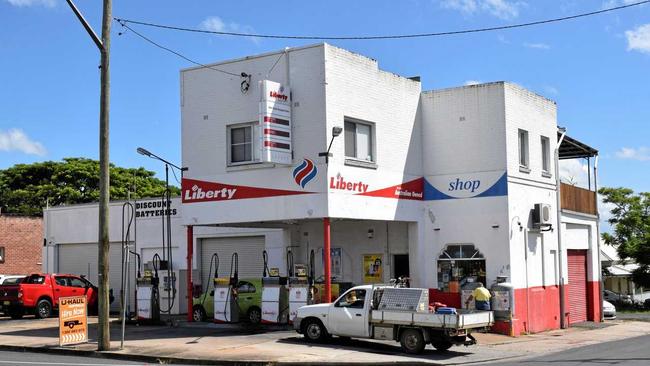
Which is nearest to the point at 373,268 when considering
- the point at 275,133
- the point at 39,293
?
the point at 275,133

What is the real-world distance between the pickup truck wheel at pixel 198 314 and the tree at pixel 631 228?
29601mm

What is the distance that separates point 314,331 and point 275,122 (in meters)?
5.82


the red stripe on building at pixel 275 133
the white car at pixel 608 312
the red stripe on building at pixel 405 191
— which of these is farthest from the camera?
the white car at pixel 608 312

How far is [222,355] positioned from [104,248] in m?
3.83

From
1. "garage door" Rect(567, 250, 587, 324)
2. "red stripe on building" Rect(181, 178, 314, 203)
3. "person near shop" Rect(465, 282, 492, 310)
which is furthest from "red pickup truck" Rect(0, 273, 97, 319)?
"garage door" Rect(567, 250, 587, 324)

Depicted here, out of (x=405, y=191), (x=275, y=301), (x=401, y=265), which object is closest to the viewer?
(x=275, y=301)

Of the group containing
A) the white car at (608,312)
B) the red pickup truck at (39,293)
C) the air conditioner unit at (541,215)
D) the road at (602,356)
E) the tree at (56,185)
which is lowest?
the white car at (608,312)

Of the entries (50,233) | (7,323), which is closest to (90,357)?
(7,323)

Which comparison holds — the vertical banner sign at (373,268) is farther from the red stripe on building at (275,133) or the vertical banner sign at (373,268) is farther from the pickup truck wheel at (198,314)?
the red stripe on building at (275,133)

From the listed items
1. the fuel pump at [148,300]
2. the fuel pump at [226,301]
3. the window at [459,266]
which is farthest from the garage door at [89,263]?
the window at [459,266]

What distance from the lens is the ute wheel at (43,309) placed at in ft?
96.2

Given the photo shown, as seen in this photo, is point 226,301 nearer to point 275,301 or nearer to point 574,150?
point 275,301

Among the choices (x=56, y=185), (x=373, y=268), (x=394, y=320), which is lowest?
(x=394, y=320)

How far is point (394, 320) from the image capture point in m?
18.6
